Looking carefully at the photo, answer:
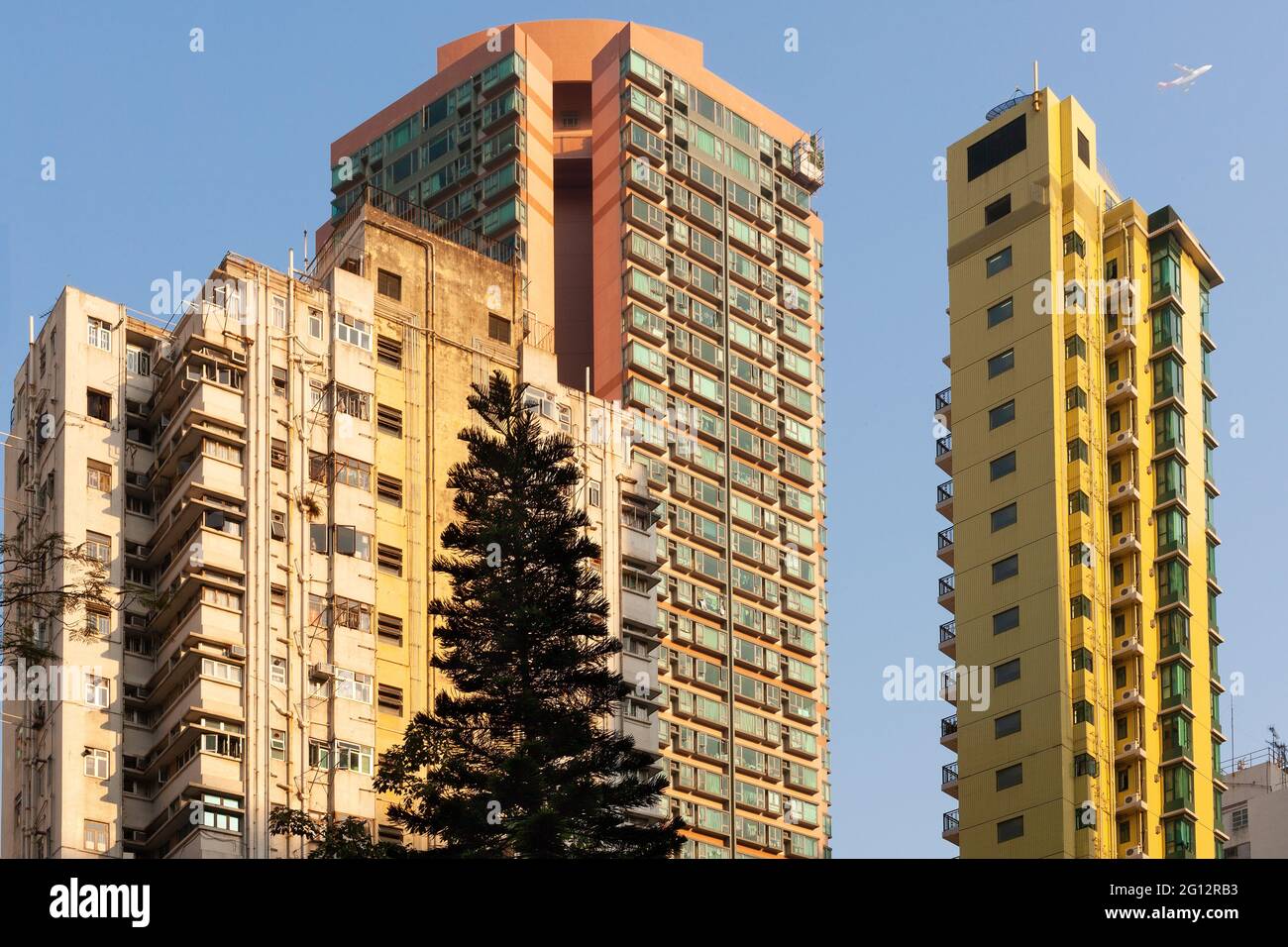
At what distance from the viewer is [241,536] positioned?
90375 millimetres

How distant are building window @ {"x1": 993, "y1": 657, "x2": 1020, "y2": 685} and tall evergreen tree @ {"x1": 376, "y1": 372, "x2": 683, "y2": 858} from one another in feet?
139

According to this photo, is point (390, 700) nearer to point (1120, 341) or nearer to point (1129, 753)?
point (1129, 753)

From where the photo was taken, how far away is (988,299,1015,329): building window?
115 m

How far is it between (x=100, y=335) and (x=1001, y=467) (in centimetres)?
4252

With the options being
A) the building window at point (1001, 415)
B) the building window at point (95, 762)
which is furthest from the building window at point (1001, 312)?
the building window at point (95, 762)

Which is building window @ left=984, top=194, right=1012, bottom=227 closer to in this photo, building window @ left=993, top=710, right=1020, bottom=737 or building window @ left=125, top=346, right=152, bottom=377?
building window @ left=993, top=710, right=1020, bottom=737

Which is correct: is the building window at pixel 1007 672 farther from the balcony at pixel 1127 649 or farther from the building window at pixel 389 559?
the building window at pixel 389 559

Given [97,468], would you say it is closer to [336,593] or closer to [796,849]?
[336,593]

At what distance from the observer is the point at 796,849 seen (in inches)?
4803

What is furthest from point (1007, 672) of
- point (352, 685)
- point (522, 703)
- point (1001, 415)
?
point (522, 703)

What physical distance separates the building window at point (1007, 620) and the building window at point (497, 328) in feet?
83.8

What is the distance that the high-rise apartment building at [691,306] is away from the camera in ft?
406
